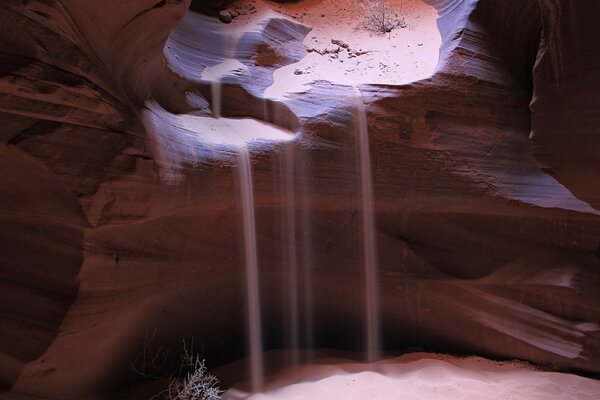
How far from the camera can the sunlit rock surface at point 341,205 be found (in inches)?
135

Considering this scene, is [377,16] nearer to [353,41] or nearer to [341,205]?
[353,41]

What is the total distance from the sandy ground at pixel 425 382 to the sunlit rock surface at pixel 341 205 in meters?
0.26

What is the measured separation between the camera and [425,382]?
4273 millimetres

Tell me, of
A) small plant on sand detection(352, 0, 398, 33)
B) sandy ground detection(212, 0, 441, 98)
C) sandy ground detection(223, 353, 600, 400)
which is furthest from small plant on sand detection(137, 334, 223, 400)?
small plant on sand detection(352, 0, 398, 33)

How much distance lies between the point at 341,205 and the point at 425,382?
1.72 m

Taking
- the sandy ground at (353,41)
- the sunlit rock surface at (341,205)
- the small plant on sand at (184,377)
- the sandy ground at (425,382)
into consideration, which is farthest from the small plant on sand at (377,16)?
the small plant on sand at (184,377)

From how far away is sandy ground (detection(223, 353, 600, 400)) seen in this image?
405 centimetres

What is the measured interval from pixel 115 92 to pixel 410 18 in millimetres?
4425

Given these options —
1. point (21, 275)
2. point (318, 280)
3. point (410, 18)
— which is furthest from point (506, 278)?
point (21, 275)

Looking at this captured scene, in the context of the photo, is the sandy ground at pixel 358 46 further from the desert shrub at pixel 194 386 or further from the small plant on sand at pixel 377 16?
the desert shrub at pixel 194 386

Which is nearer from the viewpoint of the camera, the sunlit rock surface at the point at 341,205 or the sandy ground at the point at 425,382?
the sunlit rock surface at the point at 341,205

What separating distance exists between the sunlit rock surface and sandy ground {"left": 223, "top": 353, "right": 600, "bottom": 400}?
26 centimetres

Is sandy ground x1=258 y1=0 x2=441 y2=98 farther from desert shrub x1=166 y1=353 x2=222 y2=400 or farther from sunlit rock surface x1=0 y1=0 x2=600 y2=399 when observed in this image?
desert shrub x1=166 y1=353 x2=222 y2=400

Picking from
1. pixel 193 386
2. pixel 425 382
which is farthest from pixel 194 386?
pixel 425 382
